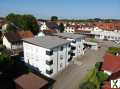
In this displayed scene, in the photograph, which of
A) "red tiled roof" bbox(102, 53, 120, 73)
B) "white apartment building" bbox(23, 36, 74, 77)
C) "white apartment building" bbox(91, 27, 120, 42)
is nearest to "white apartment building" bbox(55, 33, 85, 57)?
"white apartment building" bbox(23, 36, 74, 77)

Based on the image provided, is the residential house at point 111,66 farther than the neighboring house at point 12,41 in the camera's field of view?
No

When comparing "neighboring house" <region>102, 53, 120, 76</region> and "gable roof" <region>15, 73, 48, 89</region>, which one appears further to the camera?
"neighboring house" <region>102, 53, 120, 76</region>

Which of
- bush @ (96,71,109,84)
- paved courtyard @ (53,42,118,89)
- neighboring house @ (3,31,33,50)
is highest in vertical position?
neighboring house @ (3,31,33,50)

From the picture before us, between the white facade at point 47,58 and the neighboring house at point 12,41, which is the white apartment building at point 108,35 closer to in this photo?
the neighboring house at point 12,41

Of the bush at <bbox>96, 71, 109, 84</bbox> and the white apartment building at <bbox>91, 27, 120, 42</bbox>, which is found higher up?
the white apartment building at <bbox>91, 27, 120, 42</bbox>

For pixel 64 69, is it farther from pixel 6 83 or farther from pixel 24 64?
pixel 6 83

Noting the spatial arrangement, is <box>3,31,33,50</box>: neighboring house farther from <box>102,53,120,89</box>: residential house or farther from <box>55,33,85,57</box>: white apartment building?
<box>102,53,120,89</box>: residential house

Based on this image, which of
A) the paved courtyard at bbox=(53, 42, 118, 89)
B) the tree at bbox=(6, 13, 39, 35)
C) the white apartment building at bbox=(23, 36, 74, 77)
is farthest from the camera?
the tree at bbox=(6, 13, 39, 35)

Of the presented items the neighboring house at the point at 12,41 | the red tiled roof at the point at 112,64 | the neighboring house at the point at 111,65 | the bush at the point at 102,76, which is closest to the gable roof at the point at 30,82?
the bush at the point at 102,76

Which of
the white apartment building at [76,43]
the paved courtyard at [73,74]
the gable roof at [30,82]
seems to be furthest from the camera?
the white apartment building at [76,43]

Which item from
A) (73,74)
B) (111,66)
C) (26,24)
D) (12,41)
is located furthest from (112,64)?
(26,24)
